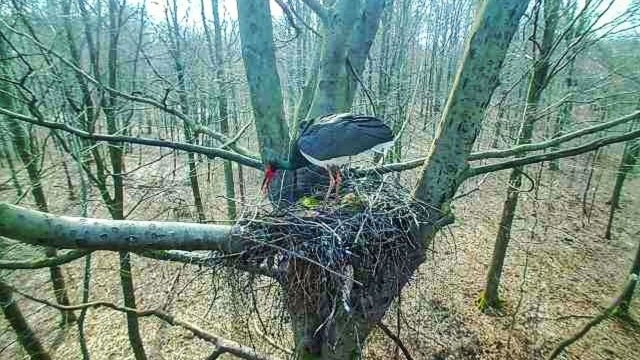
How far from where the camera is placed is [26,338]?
4.11 meters

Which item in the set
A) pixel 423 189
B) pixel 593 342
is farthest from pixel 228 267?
pixel 593 342

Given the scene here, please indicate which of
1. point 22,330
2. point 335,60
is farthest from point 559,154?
point 22,330

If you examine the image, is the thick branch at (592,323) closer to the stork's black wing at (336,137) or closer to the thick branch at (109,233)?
the stork's black wing at (336,137)

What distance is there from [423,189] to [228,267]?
1305 mm

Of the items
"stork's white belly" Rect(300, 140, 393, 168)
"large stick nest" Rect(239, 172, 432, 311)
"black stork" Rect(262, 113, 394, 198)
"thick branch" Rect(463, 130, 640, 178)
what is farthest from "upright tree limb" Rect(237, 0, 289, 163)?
"thick branch" Rect(463, 130, 640, 178)

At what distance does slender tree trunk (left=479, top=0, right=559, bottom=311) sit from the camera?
214 inches

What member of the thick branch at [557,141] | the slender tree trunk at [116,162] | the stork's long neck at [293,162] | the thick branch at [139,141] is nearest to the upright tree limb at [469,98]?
the thick branch at [557,141]

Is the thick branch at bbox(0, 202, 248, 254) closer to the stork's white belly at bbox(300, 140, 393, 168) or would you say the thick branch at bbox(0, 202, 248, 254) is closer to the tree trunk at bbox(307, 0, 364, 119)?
the stork's white belly at bbox(300, 140, 393, 168)

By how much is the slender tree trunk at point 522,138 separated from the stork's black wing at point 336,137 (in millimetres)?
2767

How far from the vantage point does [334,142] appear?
2709mm

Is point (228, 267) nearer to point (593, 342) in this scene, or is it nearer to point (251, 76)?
point (251, 76)

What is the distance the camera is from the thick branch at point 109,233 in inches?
54.4

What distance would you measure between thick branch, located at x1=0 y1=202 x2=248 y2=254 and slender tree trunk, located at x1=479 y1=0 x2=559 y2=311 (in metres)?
4.00

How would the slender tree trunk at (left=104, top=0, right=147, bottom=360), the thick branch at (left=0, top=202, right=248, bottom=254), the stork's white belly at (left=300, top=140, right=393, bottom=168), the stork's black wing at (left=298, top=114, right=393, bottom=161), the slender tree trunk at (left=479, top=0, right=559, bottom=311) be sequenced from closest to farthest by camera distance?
the thick branch at (left=0, top=202, right=248, bottom=254) < the stork's black wing at (left=298, top=114, right=393, bottom=161) < the stork's white belly at (left=300, top=140, right=393, bottom=168) < the slender tree trunk at (left=104, top=0, right=147, bottom=360) < the slender tree trunk at (left=479, top=0, right=559, bottom=311)
